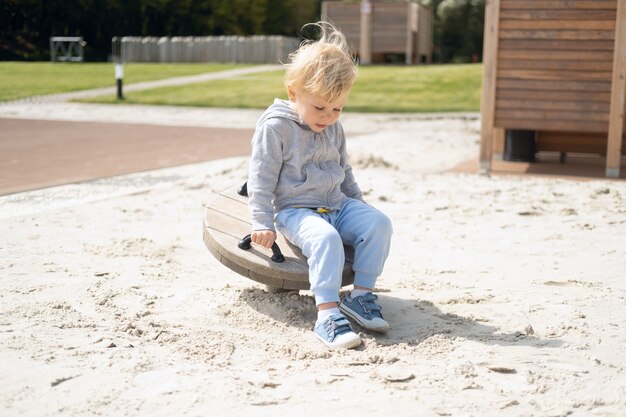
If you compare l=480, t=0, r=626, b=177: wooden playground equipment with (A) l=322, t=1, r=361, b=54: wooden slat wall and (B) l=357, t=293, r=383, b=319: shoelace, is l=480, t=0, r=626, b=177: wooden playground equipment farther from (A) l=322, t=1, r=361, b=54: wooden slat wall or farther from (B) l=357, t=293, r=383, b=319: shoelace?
(A) l=322, t=1, r=361, b=54: wooden slat wall

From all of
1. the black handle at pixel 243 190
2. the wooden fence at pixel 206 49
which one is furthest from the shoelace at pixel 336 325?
the wooden fence at pixel 206 49

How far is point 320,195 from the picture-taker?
13.1ft

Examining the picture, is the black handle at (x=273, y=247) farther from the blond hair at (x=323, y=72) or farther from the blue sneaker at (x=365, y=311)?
the blond hair at (x=323, y=72)

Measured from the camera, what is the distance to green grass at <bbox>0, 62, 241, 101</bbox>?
798 inches

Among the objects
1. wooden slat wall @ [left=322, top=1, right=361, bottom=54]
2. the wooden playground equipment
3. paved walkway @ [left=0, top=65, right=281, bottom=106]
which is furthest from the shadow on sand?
wooden slat wall @ [left=322, top=1, right=361, bottom=54]

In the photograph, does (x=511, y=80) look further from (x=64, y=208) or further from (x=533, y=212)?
(x=64, y=208)

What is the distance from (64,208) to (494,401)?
4464 mm

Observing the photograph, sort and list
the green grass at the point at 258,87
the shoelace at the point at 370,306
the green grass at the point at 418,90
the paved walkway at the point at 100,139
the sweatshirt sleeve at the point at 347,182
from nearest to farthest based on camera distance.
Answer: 1. the shoelace at the point at 370,306
2. the sweatshirt sleeve at the point at 347,182
3. the paved walkway at the point at 100,139
4. the green grass at the point at 418,90
5. the green grass at the point at 258,87

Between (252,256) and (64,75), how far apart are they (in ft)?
71.4

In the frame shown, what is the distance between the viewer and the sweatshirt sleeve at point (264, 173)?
3.86m

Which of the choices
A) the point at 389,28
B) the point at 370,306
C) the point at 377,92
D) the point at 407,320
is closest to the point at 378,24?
the point at 389,28

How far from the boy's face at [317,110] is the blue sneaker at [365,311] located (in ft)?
2.66

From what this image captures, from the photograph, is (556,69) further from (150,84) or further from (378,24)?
(378,24)

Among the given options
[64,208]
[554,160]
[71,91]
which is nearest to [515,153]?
[554,160]
